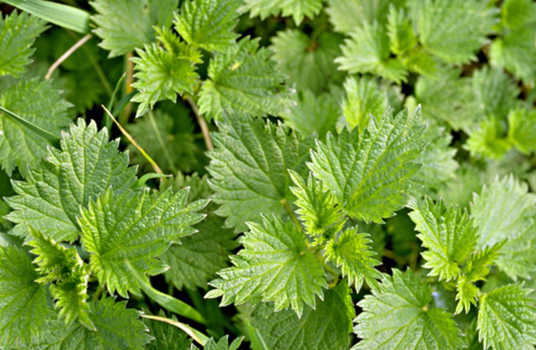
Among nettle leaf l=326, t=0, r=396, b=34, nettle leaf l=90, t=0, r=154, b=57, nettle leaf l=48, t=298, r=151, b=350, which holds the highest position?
nettle leaf l=90, t=0, r=154, b=57

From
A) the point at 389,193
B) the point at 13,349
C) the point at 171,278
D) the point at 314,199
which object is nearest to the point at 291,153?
the point at 314,199

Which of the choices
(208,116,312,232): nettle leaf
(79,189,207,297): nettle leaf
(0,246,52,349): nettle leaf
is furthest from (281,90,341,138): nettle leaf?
(0,246,52,349): nettle leaf

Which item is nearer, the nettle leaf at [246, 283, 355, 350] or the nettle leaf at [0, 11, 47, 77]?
the nettle leaf at [246, 283, 355, 350]

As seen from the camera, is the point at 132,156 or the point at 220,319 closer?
the point at 220,319

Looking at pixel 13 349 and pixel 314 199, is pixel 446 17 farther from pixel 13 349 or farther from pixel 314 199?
pixel 13 349

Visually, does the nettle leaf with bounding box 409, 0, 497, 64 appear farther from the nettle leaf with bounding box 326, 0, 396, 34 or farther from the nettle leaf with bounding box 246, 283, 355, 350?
the nettle leaf with bounding box 246, 283, 355, 350

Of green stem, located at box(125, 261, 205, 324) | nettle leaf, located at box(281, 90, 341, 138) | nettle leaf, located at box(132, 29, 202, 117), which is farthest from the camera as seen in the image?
nettle leaf, located at box(281, 90, 341, 138)

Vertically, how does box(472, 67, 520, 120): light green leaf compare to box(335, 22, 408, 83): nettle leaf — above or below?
below
